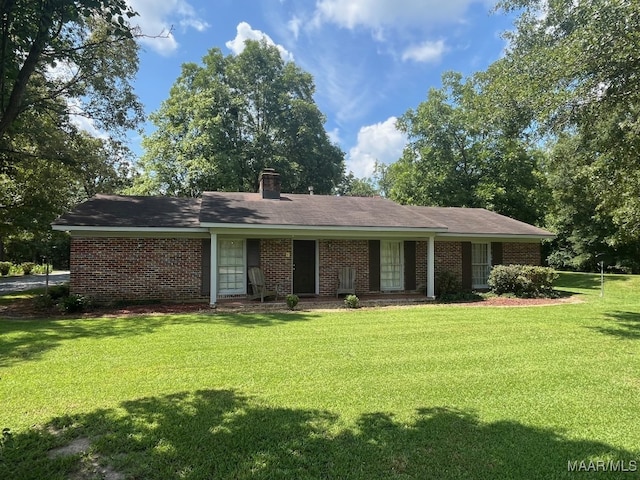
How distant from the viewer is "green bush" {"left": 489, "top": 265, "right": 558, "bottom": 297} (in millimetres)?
13578

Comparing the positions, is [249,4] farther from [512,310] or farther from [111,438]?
[111,438]

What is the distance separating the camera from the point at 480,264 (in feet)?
51.8

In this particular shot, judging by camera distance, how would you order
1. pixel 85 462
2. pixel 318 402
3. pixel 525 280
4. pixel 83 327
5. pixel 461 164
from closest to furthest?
pixel 85 462 < pixel 318 402 < pixel 83 327 < pixel 525 280 < pixel 461 164

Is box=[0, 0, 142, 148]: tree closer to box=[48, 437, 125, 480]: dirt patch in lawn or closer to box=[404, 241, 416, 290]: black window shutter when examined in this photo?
box=[48, 437, 125, 480]: dirt patch in lawn

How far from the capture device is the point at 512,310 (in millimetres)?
10734

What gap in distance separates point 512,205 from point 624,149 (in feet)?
55.4

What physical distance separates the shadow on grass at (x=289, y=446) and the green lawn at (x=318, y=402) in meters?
0.02

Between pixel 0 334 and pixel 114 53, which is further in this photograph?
pixel 114 53

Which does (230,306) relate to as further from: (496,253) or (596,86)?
(496,253)

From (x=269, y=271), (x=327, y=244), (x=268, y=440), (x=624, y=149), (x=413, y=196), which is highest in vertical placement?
(x=413, y=196)

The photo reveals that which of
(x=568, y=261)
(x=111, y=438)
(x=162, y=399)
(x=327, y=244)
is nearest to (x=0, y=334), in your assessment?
(x=162, y=399)

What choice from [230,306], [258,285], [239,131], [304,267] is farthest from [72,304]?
[239,131]

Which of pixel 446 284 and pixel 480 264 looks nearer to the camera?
pixel 446 284

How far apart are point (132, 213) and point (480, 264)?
13165 millimetres
